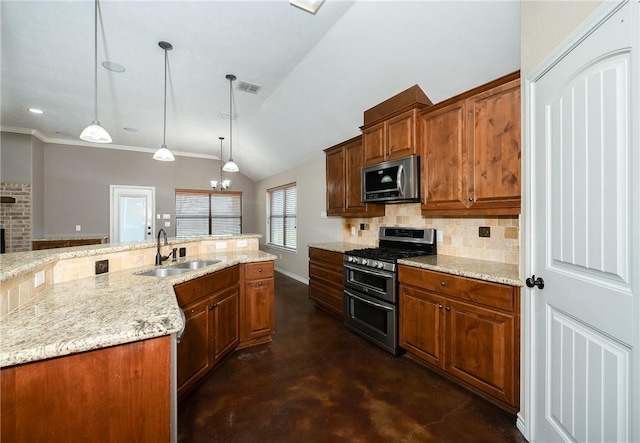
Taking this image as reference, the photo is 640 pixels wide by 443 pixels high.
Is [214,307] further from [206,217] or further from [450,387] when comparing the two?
[206,217]

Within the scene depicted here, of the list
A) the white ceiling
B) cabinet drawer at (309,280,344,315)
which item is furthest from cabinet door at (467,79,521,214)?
cabinet drawer at (309,280,344,315)

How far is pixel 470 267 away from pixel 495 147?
3.11 ft

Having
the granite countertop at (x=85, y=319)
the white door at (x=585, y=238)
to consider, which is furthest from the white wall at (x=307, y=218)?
the granite countertop at (x=85, y=319)

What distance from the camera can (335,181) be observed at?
4109mm

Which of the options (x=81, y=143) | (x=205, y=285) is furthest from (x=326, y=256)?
(x=81, y=143)

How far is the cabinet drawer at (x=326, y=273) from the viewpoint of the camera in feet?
11.8

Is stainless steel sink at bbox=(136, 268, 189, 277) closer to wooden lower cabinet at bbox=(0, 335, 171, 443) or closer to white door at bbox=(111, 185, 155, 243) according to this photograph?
wooden lower cabinet at bbox=(0, 335, 171, 443)

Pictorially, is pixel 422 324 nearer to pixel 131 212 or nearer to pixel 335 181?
pixel 335 181

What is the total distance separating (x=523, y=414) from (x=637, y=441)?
0.84 m

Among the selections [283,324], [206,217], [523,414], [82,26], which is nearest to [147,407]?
[523,414]

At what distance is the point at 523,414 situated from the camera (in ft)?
5.64

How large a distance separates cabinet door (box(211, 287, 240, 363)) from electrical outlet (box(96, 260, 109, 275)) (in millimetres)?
826

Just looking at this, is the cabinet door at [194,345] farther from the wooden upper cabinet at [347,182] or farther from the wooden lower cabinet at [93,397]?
the wooden upper cabinet at [347,182]

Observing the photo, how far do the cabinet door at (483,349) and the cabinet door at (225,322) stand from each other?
6.34 ft
